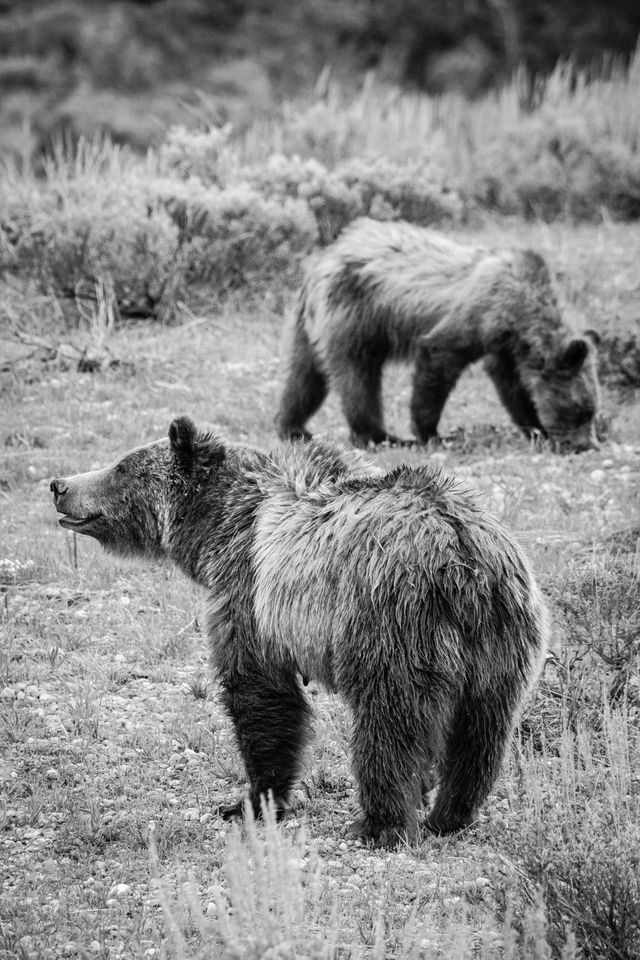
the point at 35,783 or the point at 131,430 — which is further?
the point at 131,430

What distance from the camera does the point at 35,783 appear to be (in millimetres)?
4605

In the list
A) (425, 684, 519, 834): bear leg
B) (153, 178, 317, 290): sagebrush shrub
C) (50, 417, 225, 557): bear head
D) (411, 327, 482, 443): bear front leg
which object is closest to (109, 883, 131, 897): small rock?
(425, 684, 519, 834): bear leg

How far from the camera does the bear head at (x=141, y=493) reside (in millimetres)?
4945

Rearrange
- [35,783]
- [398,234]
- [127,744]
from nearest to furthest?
1. [35,783]
2. [127,744]
3. [398,234]

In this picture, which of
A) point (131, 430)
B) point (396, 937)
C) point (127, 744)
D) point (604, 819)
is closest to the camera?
point (396, 937)

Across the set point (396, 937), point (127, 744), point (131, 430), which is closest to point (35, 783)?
point (127, 744)

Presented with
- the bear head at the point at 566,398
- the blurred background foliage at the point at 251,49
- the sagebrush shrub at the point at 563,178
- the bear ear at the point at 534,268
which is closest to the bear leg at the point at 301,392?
the bear head at the point at 566,398

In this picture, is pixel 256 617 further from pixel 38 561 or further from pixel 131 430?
pixel 131 430

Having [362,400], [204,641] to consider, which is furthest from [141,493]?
[362,400]

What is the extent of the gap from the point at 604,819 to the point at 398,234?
624 centimetres

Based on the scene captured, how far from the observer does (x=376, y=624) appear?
398 centimetres

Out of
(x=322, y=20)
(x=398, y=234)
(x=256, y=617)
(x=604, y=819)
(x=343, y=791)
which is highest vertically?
(x=322, y=20)

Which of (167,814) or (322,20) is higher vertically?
(322,20)

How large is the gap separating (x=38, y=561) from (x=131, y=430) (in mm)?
2087
